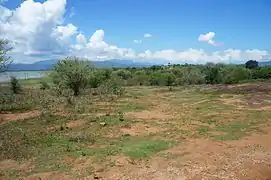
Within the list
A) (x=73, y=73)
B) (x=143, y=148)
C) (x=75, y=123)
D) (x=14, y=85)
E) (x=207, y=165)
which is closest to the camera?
(x=207, y=165)

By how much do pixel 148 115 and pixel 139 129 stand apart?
4.75 meters

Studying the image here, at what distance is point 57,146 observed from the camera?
14.0 meters

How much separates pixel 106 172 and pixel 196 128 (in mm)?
7960

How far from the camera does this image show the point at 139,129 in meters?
17.3

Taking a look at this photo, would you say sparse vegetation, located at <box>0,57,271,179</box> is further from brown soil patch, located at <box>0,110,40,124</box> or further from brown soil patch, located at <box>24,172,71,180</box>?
brown soil patch, located at <box>24,172,71,180</box>

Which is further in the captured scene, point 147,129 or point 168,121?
point 168,121

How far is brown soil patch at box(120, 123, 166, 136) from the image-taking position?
16.7 meters

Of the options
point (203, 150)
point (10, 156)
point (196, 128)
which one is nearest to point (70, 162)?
point (10, 156)

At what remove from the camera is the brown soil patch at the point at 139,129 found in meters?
16.7

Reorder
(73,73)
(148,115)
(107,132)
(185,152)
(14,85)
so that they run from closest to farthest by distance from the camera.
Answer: (185,152), (107,132), (148,115), (73,73), (14,85)

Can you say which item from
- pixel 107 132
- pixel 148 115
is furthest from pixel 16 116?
pixel 148 115

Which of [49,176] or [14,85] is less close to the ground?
[14,85]

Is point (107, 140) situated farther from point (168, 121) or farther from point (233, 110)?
point (233, 110)

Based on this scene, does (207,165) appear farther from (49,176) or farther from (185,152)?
(49,176)
